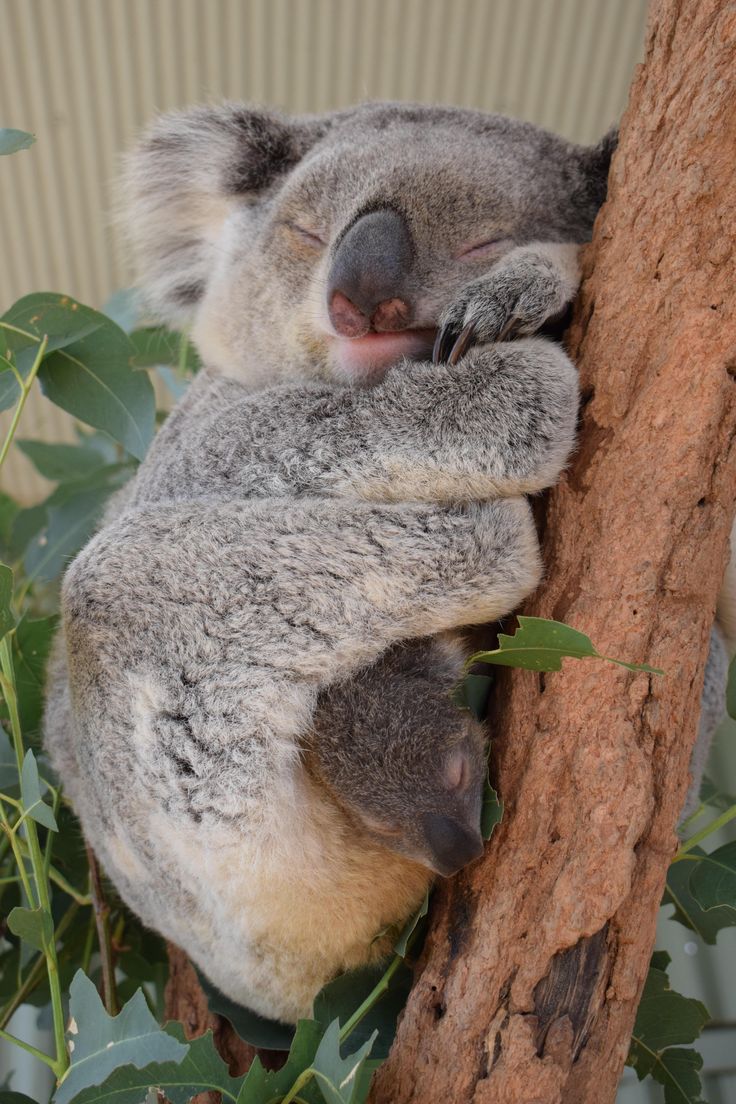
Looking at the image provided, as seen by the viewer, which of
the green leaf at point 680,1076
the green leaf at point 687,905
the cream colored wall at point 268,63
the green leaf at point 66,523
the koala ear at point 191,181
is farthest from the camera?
the cream colored wall at point 268,63

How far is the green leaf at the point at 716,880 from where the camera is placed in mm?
1688

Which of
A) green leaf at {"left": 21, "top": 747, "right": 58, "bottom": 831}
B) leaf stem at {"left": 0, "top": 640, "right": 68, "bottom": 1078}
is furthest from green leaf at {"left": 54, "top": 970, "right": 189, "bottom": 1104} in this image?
green leaf at {"left": 21, "top": 747, "right": 58, "bottom": 831}

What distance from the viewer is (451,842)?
145 centimetres

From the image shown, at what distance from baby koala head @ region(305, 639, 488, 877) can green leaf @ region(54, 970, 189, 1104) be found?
0.39 meters

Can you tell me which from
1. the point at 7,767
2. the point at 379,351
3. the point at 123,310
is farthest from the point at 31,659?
the point at 123,310

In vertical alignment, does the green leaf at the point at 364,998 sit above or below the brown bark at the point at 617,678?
below

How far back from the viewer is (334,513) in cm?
162

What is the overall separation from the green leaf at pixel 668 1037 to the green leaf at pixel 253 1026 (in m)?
0.61

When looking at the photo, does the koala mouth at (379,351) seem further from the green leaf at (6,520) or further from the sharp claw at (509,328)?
the green leaf at (6,520)

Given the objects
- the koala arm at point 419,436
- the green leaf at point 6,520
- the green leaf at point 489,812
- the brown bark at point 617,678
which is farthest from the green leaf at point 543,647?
the green leaf at point 6,520

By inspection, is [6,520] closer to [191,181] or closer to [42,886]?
[191,181]

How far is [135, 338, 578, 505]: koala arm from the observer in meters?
1.59

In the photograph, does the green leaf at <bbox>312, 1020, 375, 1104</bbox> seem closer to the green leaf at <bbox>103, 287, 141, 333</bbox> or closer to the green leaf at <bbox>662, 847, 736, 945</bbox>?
the green leaf at <bbox>662, 847, 736, 945</bbox>

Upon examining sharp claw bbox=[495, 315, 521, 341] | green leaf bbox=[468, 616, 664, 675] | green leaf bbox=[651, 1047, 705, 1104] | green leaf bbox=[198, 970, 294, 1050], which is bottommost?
green leaf bbox=[651, 1047, 705, 1104]
